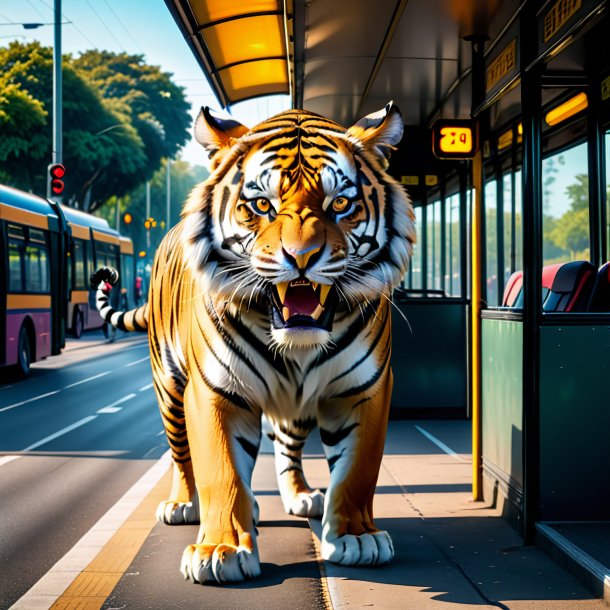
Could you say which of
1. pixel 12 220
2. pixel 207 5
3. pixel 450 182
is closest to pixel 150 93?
pixel 12 220

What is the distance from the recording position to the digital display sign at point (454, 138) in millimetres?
7289

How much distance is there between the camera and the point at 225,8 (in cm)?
796

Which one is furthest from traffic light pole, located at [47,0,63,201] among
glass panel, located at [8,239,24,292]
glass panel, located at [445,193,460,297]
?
glass panel, located at [445,193,460,297]

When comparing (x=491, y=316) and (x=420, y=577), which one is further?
→ (x=491, y=316)

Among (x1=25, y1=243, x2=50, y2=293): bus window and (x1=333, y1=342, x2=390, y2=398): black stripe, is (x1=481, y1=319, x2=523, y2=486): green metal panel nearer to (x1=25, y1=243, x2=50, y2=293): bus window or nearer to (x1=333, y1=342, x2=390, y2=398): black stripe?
(x1=333, y1=342, x2=390, y2=398): black stripe

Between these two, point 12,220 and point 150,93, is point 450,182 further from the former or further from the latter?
point 150,93

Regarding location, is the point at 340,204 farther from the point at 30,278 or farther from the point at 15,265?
the point at 30,278

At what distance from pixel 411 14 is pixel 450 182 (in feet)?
17.3

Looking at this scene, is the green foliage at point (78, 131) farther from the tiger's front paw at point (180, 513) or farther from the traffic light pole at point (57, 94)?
the tiger's front paw at point (180, 513)

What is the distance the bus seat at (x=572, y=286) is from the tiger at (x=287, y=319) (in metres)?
2.43

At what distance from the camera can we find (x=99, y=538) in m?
6.46

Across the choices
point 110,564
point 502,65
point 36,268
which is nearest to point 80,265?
point 36,268

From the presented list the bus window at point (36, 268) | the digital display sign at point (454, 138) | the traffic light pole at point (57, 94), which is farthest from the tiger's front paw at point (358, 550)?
the traffic light pole at point (57, 94)

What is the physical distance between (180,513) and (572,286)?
324 centimetres
